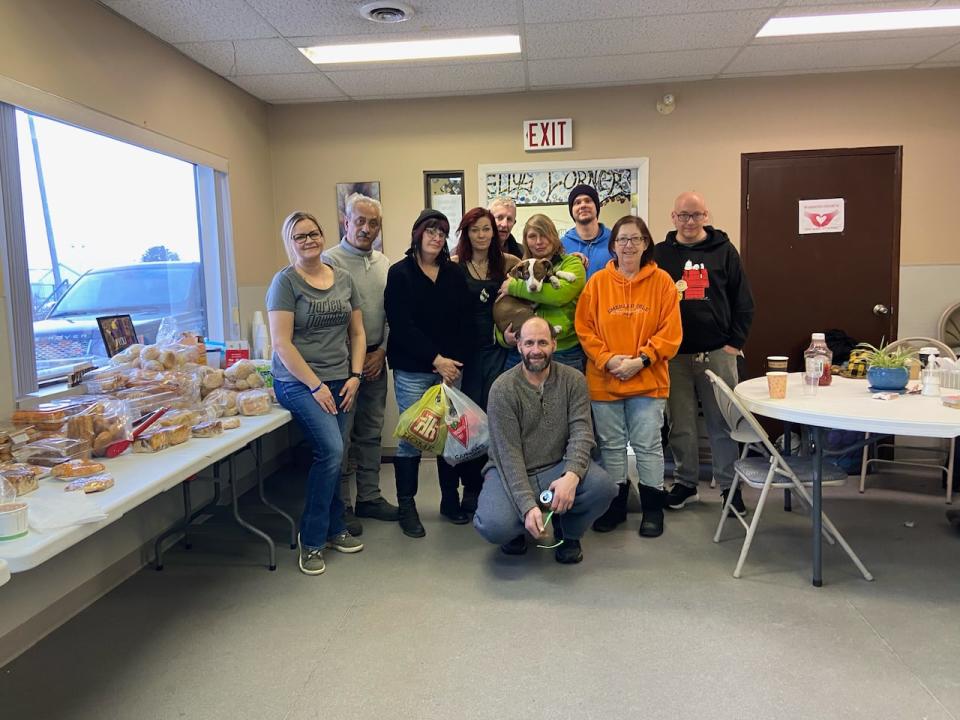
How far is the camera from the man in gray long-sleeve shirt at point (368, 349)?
10.3 ft

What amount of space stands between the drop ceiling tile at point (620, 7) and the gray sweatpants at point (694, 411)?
5.34ft

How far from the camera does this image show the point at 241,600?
264cm

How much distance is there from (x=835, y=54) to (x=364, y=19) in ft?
8.95

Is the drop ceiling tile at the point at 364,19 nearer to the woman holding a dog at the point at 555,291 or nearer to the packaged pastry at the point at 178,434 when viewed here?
the woman holding a dog at the point at 555,291

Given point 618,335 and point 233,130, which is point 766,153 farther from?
point 233,130

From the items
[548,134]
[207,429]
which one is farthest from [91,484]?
[548,134]

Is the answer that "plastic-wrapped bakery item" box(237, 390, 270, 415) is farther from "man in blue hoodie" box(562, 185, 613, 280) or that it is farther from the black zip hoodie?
the black zip hoodie

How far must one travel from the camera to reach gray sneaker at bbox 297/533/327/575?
9.37ft

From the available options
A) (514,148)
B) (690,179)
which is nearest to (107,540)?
(514,148)

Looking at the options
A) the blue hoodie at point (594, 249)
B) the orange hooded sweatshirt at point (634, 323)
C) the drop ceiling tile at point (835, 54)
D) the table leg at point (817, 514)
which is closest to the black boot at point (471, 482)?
the orange hooded sweatshirt at point (634, 323)

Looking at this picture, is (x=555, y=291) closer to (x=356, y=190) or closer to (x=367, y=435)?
(x=367, y=435)

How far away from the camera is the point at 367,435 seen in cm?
338

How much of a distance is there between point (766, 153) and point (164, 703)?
14.6 ft

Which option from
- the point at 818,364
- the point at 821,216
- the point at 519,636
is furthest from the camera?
the point at 821,216
